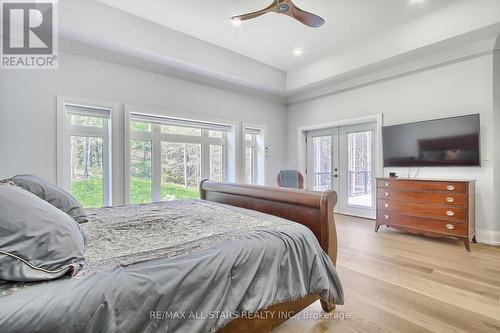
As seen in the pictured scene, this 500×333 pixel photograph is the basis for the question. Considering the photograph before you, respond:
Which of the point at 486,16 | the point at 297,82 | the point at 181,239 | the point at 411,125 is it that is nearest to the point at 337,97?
the point at 297,82

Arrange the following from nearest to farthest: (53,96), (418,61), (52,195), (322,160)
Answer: (52,195)
(53,96)
(418,61)
(322,160)

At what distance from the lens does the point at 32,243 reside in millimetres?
931

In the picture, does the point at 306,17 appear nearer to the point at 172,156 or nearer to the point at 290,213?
the point at 290,213

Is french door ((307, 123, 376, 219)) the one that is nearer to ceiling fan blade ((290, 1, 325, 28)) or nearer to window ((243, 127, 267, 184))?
window ((243, 127, 267, 184))

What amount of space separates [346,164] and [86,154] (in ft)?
15.1

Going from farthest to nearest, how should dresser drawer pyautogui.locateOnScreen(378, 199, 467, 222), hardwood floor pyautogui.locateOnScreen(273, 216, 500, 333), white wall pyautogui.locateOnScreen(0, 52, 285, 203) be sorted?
1. dresser drawer pyautogui.locateOnScreen(378, 199, 467, 222)
2. white wall pyautogui.locateOnScreen(0, 52, 285, 203)
3. hardwood floor pyautogui.locateOnScreen(273, 216, 500, 333)

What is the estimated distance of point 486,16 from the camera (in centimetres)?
283

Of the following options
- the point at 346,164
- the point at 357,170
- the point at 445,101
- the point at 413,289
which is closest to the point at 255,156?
the point at 346,164

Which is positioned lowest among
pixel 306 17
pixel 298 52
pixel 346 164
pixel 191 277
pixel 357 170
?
pixel 191 277

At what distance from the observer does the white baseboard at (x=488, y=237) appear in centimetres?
317

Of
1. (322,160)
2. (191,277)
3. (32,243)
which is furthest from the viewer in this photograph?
(322,160)

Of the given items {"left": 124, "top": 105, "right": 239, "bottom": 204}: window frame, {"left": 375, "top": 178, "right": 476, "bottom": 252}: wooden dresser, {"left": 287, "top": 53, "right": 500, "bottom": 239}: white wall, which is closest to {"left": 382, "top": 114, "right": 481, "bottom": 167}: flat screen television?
{"left": 287, "top": 53, "right": 500, "bottom": 239}: white wall

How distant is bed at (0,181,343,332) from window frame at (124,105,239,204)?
6.21ft

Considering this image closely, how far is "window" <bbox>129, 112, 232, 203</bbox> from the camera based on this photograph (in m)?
3.83
